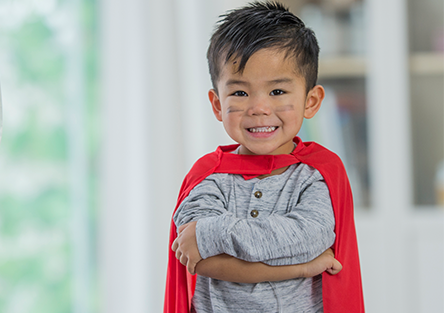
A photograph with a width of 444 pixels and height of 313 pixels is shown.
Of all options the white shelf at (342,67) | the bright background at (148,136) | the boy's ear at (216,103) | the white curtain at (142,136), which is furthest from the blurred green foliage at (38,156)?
the boy's ear at (216,103)

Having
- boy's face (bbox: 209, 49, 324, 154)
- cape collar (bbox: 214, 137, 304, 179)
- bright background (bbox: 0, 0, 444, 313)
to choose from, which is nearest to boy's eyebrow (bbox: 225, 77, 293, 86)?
boy's face (bbox: 209, 49, 324, 154)

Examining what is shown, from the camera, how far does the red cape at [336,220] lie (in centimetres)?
64

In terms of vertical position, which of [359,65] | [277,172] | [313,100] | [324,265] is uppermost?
[359,65]

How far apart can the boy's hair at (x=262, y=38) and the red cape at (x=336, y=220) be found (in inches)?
4.2

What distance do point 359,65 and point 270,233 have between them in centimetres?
154

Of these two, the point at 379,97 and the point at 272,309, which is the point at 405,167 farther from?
the point at 272,309

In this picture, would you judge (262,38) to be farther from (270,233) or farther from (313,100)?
(270,233)

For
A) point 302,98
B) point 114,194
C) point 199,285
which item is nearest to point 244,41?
point 302,98

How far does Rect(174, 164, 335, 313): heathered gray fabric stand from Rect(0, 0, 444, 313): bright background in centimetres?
102

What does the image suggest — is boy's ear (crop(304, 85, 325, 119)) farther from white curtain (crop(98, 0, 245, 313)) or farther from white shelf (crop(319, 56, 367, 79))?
white shelf (crop(319, 56, 367, 79))

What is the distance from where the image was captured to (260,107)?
24.3 inches

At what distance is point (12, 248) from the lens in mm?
1765

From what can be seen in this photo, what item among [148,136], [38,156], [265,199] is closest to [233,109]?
[265,199]

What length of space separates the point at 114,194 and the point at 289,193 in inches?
44.9
